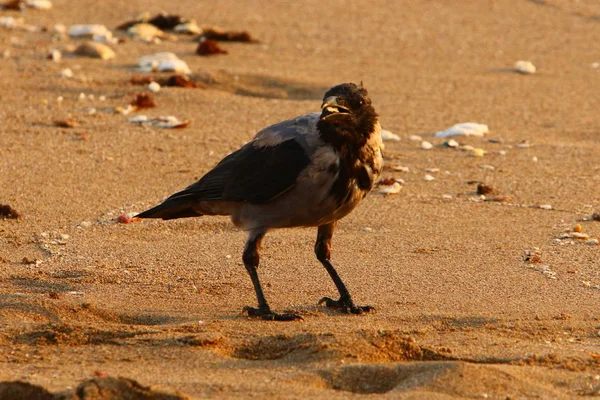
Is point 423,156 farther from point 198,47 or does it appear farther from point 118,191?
point 198,47

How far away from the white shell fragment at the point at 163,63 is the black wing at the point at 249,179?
17.1 ft

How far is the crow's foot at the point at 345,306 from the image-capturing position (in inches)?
249

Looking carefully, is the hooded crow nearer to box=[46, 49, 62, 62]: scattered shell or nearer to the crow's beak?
the crow's beak

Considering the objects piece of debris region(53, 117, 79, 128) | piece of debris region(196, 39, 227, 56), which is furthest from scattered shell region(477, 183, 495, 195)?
piece of debris region(196, 39, 227, 56)

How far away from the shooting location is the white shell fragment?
12000 mm

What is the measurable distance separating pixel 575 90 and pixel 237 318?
7.25 meters

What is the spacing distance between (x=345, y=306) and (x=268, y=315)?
0.53 metres

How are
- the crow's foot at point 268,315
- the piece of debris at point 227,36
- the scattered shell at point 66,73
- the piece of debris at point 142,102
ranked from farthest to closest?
the piece of debris at point 227,36, the scattered shell at point 66,73, the piece of debris at point 142,102, the crow's foot at point 268,315

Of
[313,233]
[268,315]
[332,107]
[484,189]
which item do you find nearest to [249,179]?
[332,107]

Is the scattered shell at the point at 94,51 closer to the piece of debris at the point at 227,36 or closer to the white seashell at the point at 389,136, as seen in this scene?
the piece of debris at the point at 227,36

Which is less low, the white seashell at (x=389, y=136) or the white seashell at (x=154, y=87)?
the white seashell at (x=389, y=136)

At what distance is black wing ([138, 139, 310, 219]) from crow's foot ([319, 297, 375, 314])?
70 centimetres

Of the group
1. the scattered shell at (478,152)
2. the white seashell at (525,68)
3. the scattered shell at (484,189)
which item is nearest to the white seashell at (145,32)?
the white seashell at (525,68)

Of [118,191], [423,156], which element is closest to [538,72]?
[423,156]
